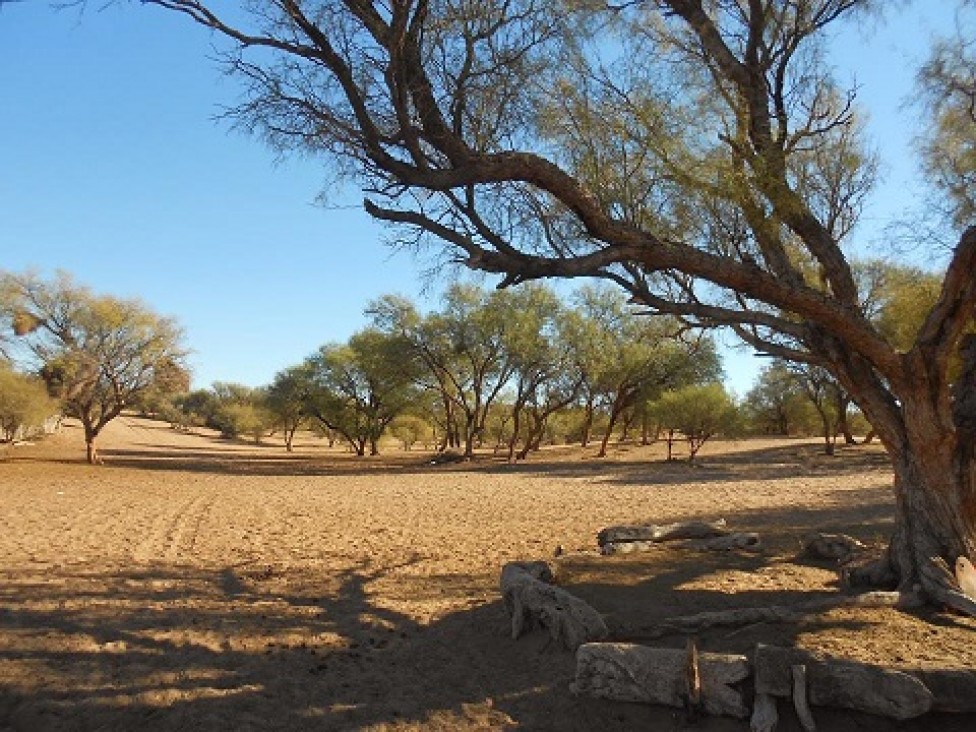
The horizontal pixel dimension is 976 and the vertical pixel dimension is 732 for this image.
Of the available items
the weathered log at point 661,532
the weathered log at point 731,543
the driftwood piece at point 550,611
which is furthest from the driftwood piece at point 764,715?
the weathered log at point 661,532

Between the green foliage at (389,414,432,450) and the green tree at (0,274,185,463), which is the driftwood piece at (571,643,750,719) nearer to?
the green tree at (0,274,185,463)

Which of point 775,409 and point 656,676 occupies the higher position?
point 775,409

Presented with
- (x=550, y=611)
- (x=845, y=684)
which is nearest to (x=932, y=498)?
(x=845, y=684)

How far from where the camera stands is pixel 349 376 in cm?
4400

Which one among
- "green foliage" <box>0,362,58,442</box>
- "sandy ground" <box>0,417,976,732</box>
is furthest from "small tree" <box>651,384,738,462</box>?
"green foliage" <box>0,362,58,442</box>

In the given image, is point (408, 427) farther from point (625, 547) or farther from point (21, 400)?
point (625, 547)

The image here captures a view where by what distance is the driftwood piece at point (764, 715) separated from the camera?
4.21 meters

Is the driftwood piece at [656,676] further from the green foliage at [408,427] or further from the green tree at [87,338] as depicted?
the green foliage at [408,427]

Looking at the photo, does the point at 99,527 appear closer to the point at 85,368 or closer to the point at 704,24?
the point at 704,24

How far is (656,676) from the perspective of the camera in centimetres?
464

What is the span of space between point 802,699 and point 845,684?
0.89 ft

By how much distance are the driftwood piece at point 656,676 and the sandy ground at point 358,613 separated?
0.09 meters

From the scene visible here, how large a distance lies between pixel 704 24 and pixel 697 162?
148cm

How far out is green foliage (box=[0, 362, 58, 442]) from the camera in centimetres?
2962
